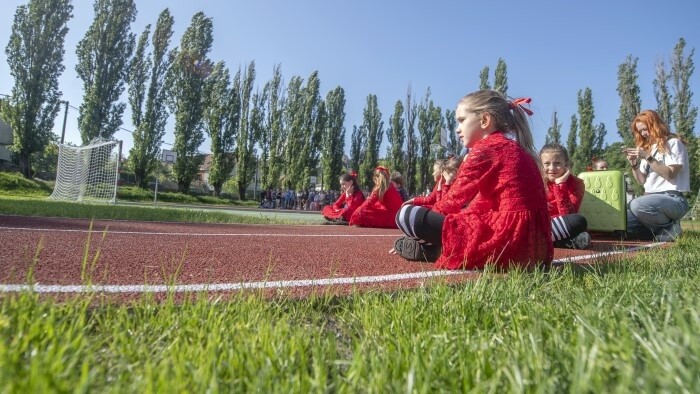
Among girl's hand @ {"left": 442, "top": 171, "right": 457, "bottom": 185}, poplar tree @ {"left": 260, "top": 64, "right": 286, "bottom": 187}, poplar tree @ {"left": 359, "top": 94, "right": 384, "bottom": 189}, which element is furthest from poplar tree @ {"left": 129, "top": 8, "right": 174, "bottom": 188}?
girl's hand @ {"left": 442, "top": 171, "right": 457, "bottom": 185}

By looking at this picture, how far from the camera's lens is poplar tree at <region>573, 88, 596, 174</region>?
3566 centimetres

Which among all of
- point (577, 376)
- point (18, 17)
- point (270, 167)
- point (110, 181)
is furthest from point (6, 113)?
point (577, 376)

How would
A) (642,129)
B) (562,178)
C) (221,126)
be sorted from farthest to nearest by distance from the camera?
1. (221,126)
2. (642,129)
3. (562,178)

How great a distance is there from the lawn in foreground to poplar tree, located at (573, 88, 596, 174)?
127 feet

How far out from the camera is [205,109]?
3200 cm

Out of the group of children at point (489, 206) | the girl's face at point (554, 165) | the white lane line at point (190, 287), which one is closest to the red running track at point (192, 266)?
the white lane line at point (190, 287)

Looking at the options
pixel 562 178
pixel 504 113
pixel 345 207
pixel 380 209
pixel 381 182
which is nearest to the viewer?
pixel 504 113

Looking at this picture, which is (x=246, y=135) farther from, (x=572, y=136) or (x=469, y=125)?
(x=469, y=125)

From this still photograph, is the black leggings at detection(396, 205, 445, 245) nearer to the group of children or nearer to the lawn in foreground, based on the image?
the group of children

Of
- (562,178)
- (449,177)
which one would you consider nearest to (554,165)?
(562,178)

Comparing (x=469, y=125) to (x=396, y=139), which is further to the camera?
(x=396, y=139)

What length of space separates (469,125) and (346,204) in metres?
7.50

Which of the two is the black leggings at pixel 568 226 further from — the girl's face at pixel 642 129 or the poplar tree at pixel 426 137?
the poplar tree at pixel 426 137

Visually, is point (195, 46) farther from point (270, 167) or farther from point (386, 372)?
point (386, 372)
